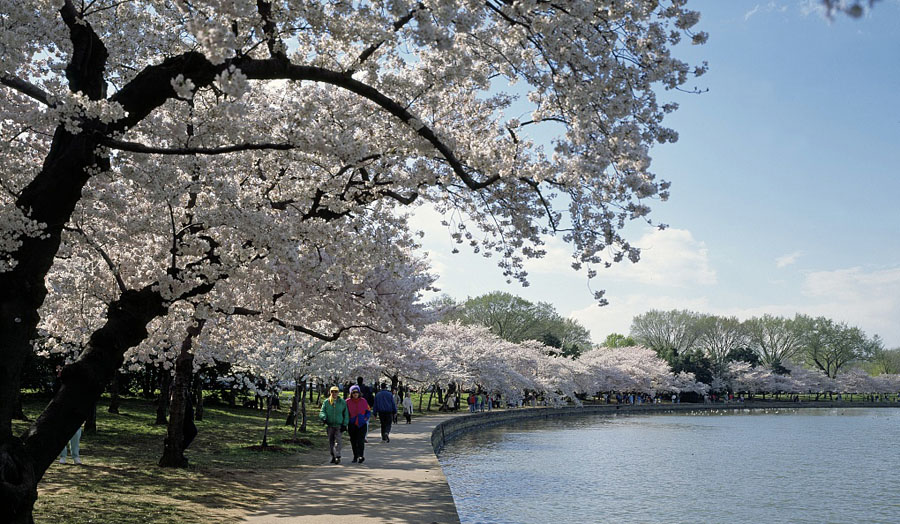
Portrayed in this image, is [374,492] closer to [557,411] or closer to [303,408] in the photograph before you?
[303,408]

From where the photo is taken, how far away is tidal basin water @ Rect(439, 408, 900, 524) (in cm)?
1362

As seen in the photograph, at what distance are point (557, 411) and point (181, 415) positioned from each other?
4292 centimetres

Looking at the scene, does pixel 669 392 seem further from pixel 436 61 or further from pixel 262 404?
pixel 436 61

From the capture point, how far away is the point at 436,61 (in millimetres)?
7199

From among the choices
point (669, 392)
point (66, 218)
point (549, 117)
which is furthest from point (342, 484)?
point (669, 392)

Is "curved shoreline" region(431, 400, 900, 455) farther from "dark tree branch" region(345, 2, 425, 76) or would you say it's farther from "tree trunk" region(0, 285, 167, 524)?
"dark tree branch" region(345, 2, 425, 76)

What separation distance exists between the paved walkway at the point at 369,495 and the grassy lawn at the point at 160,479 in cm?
53

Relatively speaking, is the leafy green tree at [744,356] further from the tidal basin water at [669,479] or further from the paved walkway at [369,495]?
the paved walkway at [369,495]

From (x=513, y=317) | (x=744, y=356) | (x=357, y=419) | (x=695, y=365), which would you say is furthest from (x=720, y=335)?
(x=357, y=419)

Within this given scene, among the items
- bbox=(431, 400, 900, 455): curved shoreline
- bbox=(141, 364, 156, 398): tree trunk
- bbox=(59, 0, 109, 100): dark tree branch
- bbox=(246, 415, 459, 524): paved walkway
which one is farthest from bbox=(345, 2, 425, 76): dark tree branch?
bbox=(141, 364, 156, 398): tree trunk

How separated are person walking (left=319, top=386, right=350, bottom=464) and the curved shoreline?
5.84 meters

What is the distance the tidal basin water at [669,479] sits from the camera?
13.6m

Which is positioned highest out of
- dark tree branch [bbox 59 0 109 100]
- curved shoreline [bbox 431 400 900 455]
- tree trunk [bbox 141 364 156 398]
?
dark tree branch [bbox 59 0 109 100]

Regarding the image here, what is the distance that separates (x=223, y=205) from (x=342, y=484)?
4907 millimetres
